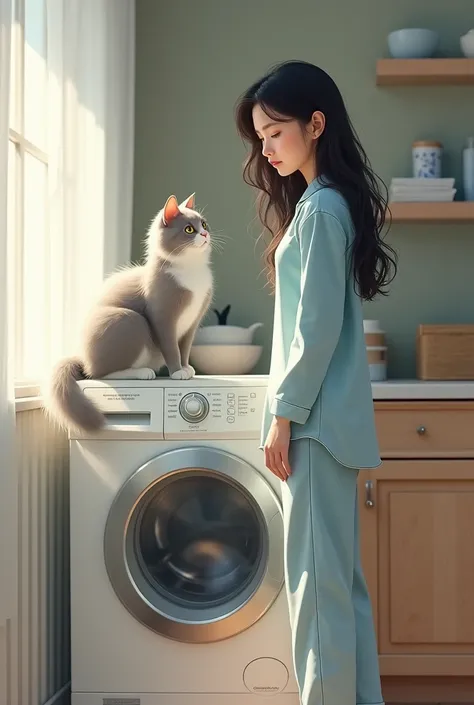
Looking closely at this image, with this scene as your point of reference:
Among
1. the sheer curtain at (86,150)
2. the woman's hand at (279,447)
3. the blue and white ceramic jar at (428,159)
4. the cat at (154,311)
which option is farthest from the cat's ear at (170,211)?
the blue and white ceramic jar at (428,159)

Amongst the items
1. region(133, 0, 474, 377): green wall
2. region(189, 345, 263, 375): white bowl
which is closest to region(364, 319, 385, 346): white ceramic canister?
region(133, 0, 474, 377): green wall

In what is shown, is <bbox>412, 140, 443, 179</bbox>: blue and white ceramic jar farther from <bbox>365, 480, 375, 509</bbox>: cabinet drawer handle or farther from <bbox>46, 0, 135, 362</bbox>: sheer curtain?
<bbox>365, 480, 375, 509</bbox>: cabinet drawer handle

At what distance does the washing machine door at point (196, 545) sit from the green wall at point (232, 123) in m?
1.07

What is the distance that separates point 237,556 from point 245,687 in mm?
311

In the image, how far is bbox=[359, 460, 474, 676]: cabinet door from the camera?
2.52m

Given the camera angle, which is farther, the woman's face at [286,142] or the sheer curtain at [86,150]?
the sheer curtain at [86,150]

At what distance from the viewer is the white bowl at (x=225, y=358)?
116 inches

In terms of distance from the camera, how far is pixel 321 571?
1.71 meters

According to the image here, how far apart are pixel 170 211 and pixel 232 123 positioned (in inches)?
44.3

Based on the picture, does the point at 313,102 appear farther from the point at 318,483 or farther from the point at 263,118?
the point at 318,483

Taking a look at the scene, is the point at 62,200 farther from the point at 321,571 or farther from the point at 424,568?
the point at 424,568

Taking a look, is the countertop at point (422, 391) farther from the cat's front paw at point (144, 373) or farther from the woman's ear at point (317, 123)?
the woman's ear at point (317, 123)

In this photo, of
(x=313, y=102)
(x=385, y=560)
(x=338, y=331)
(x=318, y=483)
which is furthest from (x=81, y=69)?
(x=385, y=560)

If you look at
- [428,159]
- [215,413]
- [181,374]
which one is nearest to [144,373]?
[181,374]
